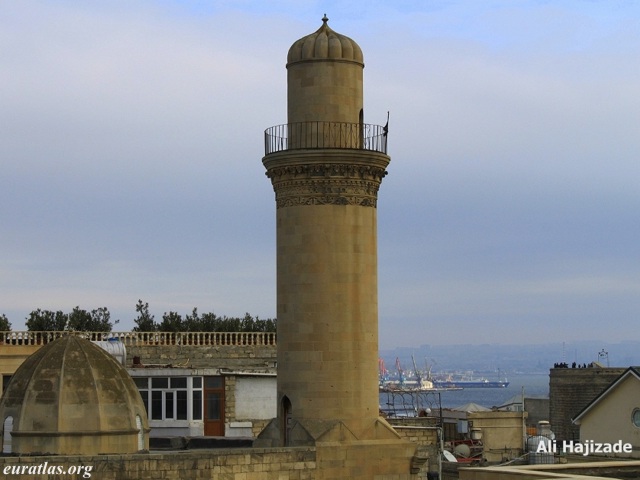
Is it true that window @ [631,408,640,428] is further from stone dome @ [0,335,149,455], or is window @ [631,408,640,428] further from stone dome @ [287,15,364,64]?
stone dome @ [0,335,149,455]

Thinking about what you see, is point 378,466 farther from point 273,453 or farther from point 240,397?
point 240,397

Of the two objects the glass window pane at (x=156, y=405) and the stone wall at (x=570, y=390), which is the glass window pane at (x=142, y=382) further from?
the stone wall at (x=570, y=390)

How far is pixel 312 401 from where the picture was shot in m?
35.7

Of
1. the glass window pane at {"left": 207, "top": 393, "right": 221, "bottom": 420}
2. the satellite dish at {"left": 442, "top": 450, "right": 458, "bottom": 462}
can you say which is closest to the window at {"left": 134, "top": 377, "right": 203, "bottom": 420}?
the glass window pane at {"left": 207, "top": 393, "right": 221, "bottom": 420}

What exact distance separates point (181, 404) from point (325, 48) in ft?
62.3

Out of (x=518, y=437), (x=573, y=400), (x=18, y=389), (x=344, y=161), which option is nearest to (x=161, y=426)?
(x=18, y=389)

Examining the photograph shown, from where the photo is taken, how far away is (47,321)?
80.6 metres

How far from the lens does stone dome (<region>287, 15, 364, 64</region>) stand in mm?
36625

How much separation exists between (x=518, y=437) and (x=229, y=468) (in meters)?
33.5

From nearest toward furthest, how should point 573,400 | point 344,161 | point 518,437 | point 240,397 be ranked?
point 344,161 < point 240,397 < point 518,437 < point 573,400

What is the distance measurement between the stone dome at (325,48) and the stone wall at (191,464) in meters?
11.2

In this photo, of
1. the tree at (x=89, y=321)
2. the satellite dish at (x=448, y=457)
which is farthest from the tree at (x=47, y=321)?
the satellite dish at (x=448, y=457)

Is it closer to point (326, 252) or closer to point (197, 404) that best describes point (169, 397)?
point (197, 404)

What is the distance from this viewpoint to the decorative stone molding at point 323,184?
119 ft
